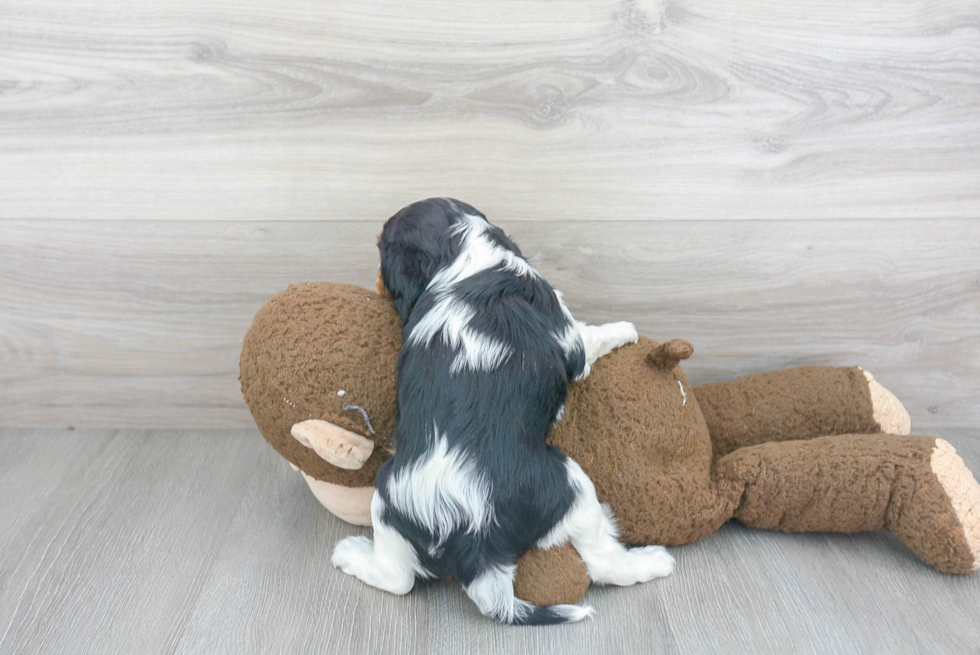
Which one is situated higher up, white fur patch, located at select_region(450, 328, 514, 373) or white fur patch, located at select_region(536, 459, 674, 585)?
white fur patch, located at select_region(450, 328, 514, 373)

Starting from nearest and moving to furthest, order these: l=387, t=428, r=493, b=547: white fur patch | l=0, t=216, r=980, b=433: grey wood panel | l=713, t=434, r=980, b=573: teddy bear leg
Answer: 1. l=387, t=428, r=493, b=547: white fur patch
2. l=713, t=434, r=980, b=573: teddy bear leg
3. l=0, t=216, r=980, b=433: grey wood panel

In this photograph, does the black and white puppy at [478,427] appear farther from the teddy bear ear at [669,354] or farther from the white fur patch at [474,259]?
the teddy bear ear at [669,354]

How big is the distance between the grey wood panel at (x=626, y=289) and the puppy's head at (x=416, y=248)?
325 mm

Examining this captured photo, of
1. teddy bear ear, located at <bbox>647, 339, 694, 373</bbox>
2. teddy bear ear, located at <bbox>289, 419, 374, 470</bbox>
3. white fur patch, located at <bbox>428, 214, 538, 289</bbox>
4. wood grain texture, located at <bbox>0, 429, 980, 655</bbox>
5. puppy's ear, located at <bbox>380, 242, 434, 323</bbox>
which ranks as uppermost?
white fur patch, located at <bbox>428, 214, 538, 289</bbox>

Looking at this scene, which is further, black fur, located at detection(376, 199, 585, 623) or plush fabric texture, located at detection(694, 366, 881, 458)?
plush fabric texture, located at detection(694, 366, 881, 458)

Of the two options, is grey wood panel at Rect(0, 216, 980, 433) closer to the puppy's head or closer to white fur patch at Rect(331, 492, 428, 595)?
the puppy's head

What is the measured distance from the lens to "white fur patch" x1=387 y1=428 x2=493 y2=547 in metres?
0.88

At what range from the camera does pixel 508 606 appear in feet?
3.03

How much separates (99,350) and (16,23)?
612 millimetres

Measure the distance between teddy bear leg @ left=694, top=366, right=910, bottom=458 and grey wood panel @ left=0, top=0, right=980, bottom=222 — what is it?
0.32 m

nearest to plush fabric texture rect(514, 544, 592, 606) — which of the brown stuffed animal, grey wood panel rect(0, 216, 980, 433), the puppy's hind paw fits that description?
the brown stuffed animal

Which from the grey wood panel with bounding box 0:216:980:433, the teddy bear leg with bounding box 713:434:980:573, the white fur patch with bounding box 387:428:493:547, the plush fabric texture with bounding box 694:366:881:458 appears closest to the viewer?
the white fur patch with bounding box 387:428:493:547

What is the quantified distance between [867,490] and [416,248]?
0.74 metres

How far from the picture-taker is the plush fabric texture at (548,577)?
931 millimetres
